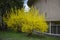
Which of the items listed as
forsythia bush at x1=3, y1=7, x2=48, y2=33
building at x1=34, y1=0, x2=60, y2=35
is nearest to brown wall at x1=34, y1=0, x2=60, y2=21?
building at x1=34, y1=0, x2=60, y2=35

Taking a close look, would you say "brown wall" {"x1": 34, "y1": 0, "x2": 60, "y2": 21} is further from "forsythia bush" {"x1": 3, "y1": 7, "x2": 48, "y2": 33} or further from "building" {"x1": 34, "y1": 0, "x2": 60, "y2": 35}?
"forsythia bush" {"x1": 3, "y1": 7, "x2": 48, "y2": 33}

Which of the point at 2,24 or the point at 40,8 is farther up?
the point at 40,8

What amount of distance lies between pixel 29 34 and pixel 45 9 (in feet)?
23.7

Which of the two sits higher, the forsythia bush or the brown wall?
the brown wall

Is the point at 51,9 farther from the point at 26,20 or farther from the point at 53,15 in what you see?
the point at 26,20

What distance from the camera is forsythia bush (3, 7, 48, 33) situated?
1330 inches

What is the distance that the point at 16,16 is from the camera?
3762cm

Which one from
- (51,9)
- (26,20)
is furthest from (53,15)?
(26,20)

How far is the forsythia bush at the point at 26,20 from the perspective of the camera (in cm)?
3378

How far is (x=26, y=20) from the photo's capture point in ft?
114

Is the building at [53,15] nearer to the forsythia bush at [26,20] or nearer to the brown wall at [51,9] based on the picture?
the brown wall at [51,9]

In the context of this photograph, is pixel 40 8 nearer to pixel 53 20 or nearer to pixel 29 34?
pixel 53 20

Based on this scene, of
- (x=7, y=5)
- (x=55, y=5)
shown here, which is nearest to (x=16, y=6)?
(x=7, y=5)

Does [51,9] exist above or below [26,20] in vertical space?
above
